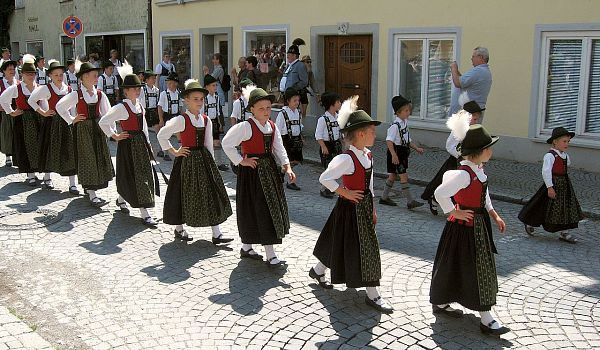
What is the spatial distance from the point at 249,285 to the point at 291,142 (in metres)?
4.62

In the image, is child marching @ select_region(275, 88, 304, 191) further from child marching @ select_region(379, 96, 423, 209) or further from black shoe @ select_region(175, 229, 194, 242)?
black shoe @ select_region(175, 229, 194, 242)

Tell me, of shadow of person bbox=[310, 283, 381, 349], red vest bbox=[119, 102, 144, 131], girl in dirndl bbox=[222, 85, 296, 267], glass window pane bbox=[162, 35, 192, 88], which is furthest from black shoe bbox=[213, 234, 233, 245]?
glass window pane bbox=[162, 35, 192, 88]

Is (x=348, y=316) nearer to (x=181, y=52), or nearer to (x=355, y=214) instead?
(x=355, y=214)

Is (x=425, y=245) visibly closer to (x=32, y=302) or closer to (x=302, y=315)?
(x=302, y=315)

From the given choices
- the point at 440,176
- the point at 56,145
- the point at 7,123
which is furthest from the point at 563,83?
the point at 7,123

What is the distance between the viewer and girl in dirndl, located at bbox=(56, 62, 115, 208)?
9.14 metres

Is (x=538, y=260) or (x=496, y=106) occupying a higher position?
(x=496, y=106)

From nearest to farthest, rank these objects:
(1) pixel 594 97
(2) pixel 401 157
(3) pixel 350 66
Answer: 1. (2) pixel 401 157
2. (1) pixel 594 97
3. (3) pixel 350 66

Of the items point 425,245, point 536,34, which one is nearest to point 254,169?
point 425,245

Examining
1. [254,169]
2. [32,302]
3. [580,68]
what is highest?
[580,68]

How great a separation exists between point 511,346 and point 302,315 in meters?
1.65

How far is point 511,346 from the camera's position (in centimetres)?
496

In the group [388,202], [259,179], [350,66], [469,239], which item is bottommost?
[388,202]

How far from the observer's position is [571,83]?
1194 cm
